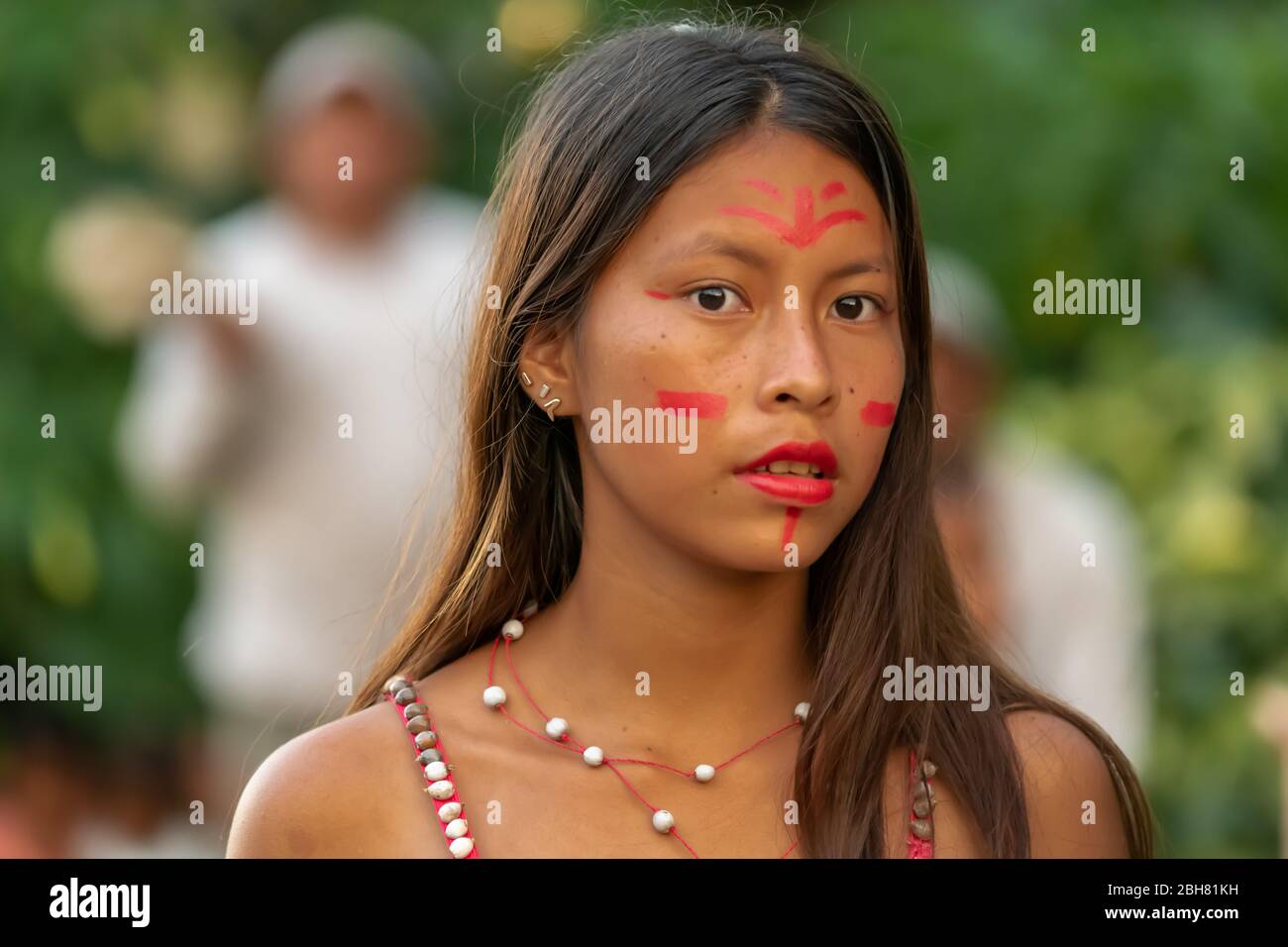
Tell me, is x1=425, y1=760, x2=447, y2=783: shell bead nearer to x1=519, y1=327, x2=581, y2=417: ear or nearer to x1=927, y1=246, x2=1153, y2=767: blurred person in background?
x1=519, y1=327, x2=581, y2=417: ear

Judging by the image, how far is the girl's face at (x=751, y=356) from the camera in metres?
2.68

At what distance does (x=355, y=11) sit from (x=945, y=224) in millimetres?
2170

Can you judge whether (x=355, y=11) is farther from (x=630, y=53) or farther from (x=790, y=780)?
(x=790, y=780)

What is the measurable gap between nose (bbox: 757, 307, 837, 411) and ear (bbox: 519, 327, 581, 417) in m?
0.36

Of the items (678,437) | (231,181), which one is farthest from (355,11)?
(678,437)

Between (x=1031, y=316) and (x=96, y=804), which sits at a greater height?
(x=1031, y=316)

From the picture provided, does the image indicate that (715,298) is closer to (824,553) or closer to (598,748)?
(824,553)

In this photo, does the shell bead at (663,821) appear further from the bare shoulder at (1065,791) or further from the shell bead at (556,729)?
the bare shoulder at (1065,791)

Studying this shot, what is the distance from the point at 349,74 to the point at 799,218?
3231 millimetres

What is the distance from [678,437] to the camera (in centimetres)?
270

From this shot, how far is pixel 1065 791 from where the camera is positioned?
2.88 meters

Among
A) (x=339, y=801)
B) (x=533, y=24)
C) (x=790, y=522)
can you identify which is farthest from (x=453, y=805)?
(x=533, y=24)

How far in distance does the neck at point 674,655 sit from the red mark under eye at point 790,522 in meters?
0.17

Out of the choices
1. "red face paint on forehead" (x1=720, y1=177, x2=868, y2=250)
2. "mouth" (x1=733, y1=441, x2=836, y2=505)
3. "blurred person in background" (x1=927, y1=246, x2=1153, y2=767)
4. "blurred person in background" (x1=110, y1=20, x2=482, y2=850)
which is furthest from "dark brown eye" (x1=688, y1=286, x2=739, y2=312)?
"blurred person in background" (x1=110, y1=20, x2=482, y2=850)
